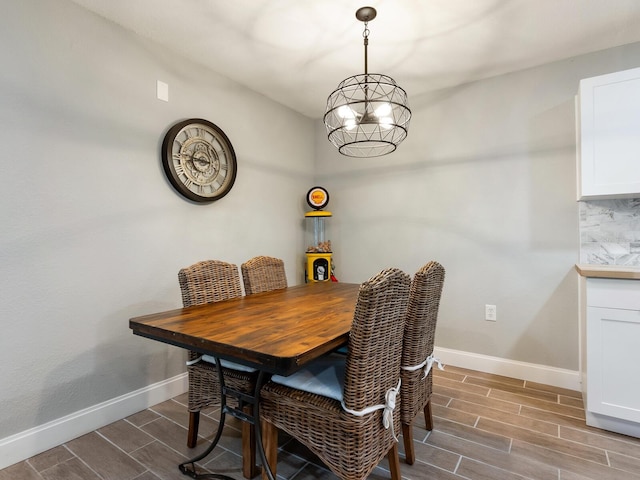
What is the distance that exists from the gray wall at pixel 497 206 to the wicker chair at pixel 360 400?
5.79 feet

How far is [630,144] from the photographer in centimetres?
202

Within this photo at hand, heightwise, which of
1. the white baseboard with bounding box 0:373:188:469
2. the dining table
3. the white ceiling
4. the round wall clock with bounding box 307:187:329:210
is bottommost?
the white baseboard with bounding box 0:373:188:469

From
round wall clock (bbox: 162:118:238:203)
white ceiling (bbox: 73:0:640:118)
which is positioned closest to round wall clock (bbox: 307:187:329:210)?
round wall clock (bbox: 162:118:238:203)

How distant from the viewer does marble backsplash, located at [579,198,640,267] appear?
89.4 inches

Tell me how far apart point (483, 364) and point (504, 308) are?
0.51 meters

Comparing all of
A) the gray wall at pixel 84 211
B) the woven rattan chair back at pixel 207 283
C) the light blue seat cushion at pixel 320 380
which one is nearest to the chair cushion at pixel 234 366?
the light blue seat cushion at pixel 320 380

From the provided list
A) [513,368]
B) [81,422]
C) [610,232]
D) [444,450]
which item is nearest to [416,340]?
[444,450]

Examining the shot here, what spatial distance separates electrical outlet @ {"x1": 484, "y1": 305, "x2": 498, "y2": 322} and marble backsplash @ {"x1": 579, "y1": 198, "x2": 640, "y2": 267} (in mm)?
715

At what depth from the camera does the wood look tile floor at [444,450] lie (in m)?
1.57

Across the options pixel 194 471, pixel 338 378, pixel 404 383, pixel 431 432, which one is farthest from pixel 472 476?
pixel 194 471

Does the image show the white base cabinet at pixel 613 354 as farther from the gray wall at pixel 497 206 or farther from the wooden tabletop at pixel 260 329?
the wooden tabletop at pixel 260 329

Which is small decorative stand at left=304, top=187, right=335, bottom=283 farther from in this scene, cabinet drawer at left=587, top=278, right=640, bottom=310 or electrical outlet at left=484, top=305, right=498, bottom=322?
cabinet drawer at left=587, top=278, right=640, bottom=310

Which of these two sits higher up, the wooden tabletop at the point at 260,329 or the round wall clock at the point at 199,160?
the round wall clock at the point at 199,160

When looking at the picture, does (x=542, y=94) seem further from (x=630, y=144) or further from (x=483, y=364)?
(x=483, y=364)
